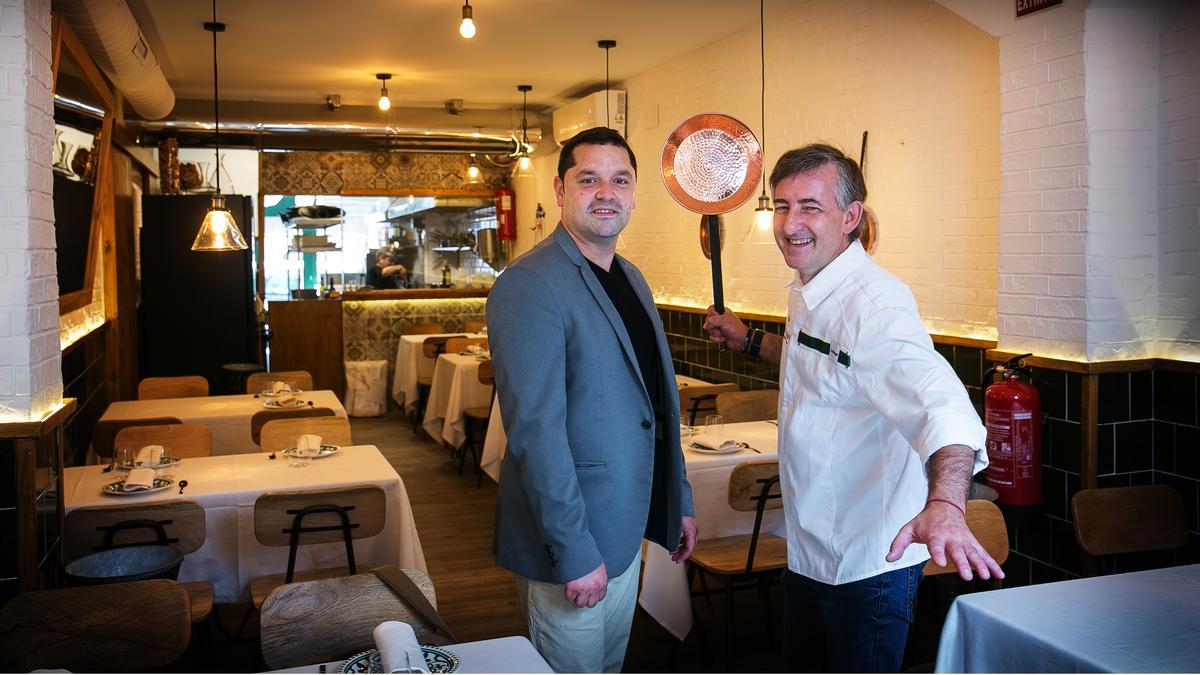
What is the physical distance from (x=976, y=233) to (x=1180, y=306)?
0.98 m

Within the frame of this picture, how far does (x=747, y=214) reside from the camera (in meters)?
6.92

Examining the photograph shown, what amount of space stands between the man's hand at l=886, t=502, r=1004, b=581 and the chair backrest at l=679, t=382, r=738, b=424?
445cm

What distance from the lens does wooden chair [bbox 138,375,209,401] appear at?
20.9ft

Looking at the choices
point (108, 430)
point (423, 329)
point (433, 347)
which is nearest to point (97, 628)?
point (108, 430)

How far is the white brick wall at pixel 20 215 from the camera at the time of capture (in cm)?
304

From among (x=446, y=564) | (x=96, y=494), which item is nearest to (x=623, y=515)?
(x=96, y=494)

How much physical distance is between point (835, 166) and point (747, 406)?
3.47 meters

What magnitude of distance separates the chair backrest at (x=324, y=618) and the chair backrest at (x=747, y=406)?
3314 millimetres

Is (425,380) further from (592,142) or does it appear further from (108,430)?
(592,142)

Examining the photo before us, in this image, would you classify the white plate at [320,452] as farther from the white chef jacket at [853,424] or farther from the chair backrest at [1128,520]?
the chair backrest at [1128,520]

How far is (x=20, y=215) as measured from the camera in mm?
3055

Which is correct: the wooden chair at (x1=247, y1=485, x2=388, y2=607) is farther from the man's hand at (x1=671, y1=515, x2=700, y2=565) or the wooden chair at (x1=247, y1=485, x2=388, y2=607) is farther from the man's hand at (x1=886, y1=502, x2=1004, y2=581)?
the man's hand at (x1=886, y1=502, x2=1004, y2=581)

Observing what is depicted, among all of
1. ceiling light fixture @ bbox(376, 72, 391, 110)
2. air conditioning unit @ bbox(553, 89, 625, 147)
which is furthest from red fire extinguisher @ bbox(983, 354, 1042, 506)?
ceiling light fixture @ bbox(376, 72, 391, 110)

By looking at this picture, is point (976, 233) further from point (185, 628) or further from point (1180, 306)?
point (185, 628)
